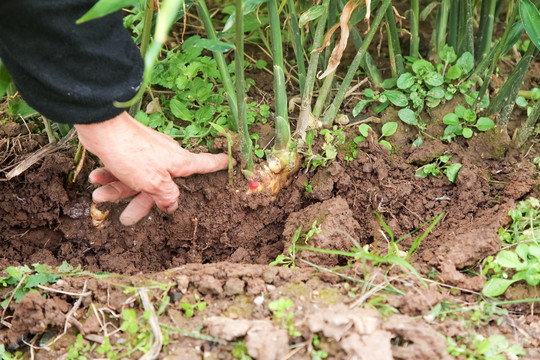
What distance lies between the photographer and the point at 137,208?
4.90 feet

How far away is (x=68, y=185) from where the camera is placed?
159 centimetres

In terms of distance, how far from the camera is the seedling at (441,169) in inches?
59.9

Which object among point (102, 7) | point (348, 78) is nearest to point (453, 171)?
point (348, 78)

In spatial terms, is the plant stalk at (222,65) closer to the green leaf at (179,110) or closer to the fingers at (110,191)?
Result: the green leaf at (179,110)

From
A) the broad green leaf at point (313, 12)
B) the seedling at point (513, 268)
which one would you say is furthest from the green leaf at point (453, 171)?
the broad green leaf at point (313, 12)

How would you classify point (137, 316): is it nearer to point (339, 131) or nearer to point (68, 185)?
point (68, 185)

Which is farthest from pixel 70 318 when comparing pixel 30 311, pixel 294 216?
pixel 294 216

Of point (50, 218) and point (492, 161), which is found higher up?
point (492, 161)

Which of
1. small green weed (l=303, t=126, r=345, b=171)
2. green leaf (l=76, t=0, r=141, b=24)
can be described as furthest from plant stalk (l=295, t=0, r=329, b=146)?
green leaf (l=76, t=0, r=141, b=24)

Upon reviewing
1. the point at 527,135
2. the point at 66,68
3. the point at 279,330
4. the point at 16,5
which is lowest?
the point at 279,330

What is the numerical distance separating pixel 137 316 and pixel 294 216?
0.52 meters

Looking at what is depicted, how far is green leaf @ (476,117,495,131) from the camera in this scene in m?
1.56

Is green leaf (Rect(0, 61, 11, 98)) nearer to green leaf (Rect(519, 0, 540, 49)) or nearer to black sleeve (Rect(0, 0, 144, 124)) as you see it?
black sleeve (Rect(0, 0, 144, 124))

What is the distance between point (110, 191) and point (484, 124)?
1.04 metres
